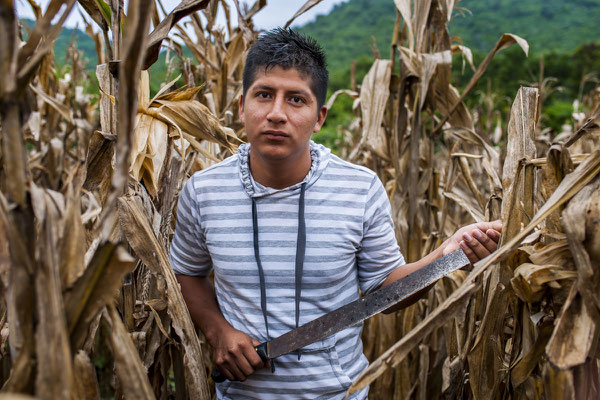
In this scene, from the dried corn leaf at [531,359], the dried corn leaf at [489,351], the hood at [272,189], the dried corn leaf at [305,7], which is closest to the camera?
the dried corn leaf at [531,359]

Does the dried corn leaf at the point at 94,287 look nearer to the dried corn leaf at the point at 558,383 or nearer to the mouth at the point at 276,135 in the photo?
the mouth at the point at 276,135

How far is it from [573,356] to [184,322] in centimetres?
81

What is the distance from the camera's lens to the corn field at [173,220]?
726mm

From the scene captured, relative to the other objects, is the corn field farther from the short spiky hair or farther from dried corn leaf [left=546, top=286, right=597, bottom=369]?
the short spiky hair

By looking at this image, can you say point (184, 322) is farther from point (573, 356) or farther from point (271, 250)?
point (573, 356)

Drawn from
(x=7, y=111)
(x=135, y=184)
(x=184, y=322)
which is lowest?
(x=184, y=322)

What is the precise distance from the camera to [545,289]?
3.40 feet

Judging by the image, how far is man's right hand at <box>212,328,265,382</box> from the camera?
1291 mm

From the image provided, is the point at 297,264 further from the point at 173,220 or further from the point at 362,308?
the point at 173,220

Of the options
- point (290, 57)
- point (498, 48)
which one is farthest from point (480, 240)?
point (498, 48)

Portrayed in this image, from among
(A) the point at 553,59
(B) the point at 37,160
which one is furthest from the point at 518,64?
(B) the point at 37,160

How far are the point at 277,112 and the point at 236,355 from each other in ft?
2.10

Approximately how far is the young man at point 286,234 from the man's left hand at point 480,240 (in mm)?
33

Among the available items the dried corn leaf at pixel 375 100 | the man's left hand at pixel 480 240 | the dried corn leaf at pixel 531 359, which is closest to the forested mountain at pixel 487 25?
the dried corn leaf at pixel 375 100
